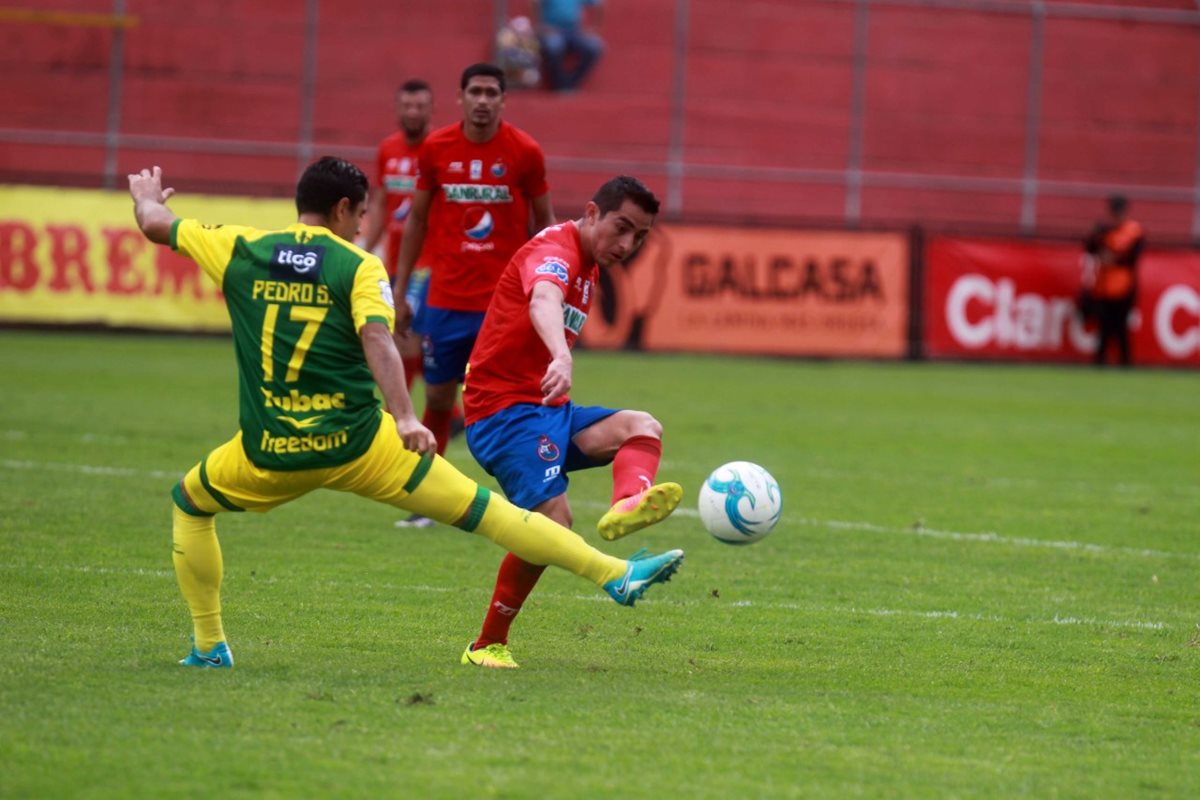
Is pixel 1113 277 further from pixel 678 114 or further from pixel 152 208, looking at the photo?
pixel 152 208

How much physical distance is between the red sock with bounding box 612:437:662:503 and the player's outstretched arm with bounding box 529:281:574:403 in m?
0.36

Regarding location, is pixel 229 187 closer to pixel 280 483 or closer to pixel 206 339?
pixel 206 339

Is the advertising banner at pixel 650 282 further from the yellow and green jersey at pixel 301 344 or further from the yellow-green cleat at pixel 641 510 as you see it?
the yellow-green cleat at pixel 641 510

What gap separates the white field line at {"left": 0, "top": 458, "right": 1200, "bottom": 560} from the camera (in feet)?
30.8

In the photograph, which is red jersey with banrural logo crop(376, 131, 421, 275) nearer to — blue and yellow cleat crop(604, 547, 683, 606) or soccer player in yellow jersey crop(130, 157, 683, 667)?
soccer player in yellow jersey crop(130, 157, 683, 667)

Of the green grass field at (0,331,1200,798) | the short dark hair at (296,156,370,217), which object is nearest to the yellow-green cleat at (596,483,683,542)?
the green grass field at (0,331,1200,798)

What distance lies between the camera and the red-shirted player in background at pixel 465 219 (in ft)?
30.6

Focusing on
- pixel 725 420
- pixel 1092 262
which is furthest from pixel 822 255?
pixel 725 420

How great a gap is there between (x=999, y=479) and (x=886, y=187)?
1629 cm

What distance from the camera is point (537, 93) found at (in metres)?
27.0

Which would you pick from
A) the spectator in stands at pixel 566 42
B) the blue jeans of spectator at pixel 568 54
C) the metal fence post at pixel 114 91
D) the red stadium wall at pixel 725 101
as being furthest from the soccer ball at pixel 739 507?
the blue jeans of spectator at pixel 568 54

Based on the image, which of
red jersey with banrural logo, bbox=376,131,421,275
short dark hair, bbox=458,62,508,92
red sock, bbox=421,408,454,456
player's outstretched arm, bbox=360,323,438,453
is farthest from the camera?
red jersey with banrural logo, bbox=376,131,421,275

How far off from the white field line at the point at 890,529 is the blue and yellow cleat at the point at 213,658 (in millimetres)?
4746

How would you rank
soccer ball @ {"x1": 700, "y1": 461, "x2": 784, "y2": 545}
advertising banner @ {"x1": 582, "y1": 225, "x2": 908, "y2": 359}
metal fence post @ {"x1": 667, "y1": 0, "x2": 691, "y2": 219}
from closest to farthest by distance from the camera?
soccer ball @ {"x1": 700, "y1": 461, "x2": 784, "y2": 545} → advertising banner @ {"x1": 582, "y1": 225, "x2": 908, "y2": 359} → metal fence post @ {"x1": 667, "y1": 0, "x2": 691, "y2": 219}
